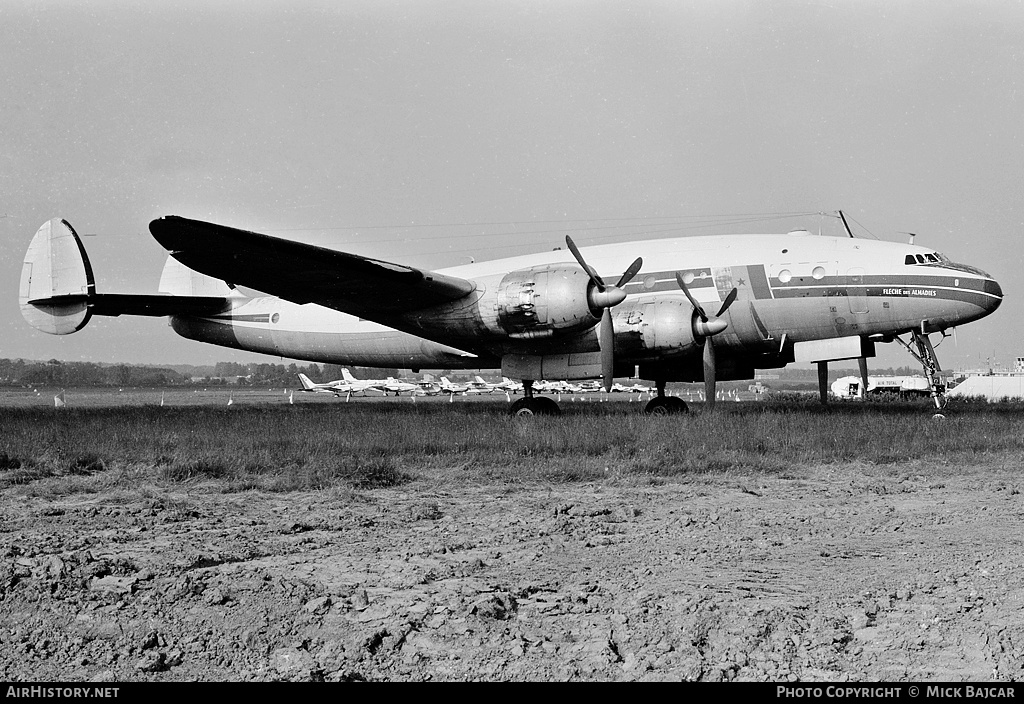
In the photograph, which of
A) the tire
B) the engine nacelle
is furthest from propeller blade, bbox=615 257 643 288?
the tire

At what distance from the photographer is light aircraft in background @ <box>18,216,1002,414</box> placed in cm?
1482

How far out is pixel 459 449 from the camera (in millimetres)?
10312

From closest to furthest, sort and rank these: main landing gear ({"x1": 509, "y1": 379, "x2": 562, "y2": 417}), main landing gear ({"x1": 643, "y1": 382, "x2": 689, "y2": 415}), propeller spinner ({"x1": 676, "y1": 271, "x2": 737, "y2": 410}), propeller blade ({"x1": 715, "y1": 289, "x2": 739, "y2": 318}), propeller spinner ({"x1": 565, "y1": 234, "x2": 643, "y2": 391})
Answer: propeller spinner ({"x1": 565, "y1": 234, "x2": 643, "y2": 391}) < propeller spinner ({"x1": 676, "y1": 271, "x2": 737, "y2": 410}) < propeller blade ({"x1": 715, "y1": 289, "x2": 739, "y2": 318}) < main landing gear ({"x1": 509, "y1": 379, "x2": 562, "y2": 417}) < main landing gear ({"x1": 643, "y1": 382, "x2": 689, "y2": 415})

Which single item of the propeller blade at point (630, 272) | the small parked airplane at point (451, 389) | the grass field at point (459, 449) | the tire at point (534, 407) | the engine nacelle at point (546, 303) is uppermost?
the propeller blade at point (630, 272)

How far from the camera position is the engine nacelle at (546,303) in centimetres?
1468

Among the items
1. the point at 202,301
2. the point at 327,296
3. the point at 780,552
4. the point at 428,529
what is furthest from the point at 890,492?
the point at 202,301

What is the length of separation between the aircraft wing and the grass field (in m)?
2.90

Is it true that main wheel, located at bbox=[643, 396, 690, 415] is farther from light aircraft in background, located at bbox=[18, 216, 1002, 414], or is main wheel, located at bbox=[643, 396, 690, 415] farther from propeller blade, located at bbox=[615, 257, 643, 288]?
propeller blade, located at bbox=[615, 257, 643, 288]

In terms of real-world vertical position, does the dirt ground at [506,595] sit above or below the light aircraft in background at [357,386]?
below

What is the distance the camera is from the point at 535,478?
841 cm

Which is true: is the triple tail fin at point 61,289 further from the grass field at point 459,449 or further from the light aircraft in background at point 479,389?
the light aircraft in background at point 479,389

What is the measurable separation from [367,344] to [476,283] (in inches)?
204

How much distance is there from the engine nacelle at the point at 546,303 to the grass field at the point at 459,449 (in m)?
1.98

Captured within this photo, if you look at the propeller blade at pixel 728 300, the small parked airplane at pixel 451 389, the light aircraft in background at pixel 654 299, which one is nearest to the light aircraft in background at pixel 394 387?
the small parked airplane at pixel 451 389
